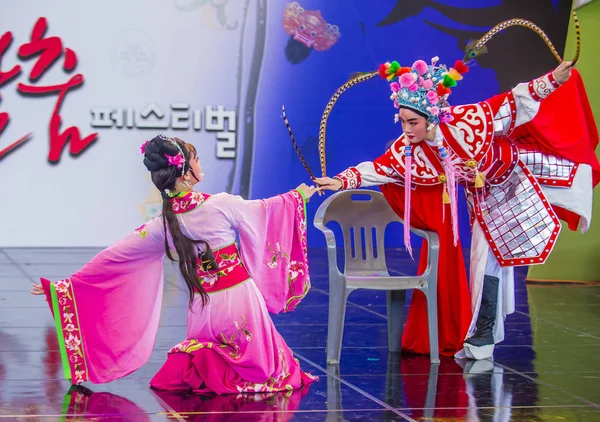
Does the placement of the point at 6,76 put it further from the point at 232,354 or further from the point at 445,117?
the point at 232,354

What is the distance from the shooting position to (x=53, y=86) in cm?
816

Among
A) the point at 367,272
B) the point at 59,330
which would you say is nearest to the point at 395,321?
the point at 367,272

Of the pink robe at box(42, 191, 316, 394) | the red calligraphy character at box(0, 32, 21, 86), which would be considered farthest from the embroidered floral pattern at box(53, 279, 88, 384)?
the red calligraphy character at box(0, 32, 21, 86)

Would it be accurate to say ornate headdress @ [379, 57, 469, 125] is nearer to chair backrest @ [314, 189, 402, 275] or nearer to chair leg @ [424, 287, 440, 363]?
chair backrest @ [314, 189, 402, 275]

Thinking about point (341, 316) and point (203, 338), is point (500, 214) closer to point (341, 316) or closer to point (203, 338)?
point (341, 316)

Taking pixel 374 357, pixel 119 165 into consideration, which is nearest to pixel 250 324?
pixel 374 357

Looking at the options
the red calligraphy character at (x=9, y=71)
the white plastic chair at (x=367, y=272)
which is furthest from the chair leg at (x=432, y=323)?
the red calligraphy character at (x=9, y=71)

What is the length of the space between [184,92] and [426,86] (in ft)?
15.7

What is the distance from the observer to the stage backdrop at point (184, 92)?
8172 mm

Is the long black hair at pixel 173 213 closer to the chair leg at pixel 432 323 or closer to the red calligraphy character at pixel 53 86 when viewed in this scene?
the chair leg at pixel 432 323

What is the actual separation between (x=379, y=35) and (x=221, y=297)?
18.4 ft

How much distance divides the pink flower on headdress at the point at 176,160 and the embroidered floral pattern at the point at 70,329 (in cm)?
60

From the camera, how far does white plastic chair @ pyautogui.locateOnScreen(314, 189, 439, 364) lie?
3.96 metres

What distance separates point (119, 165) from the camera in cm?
838
